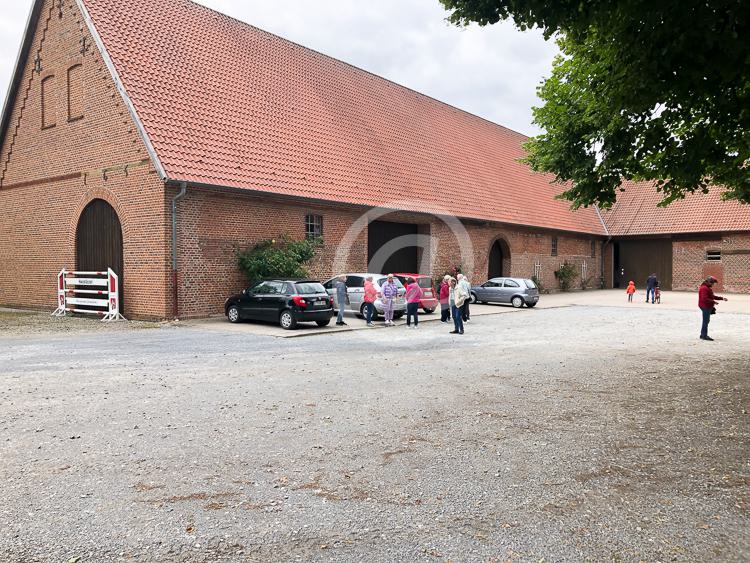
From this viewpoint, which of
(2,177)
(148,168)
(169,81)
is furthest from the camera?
(2,177)

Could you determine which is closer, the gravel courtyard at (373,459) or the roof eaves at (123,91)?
the gravel courtyard at (373,459)

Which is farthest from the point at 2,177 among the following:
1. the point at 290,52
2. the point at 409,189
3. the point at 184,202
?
the point at 409,189

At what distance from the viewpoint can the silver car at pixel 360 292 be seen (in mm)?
18984

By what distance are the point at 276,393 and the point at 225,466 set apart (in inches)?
111

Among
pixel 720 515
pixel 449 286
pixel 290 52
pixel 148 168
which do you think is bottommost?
pixel 720 515

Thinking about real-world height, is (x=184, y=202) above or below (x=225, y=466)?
above

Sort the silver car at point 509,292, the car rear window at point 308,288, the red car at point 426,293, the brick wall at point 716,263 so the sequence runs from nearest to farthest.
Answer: the car rear window at point 308,288, the red car at point 426,293, the silver car at point 509,292, the brick wall at point 716,263

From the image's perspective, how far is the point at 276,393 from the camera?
7.88 metres

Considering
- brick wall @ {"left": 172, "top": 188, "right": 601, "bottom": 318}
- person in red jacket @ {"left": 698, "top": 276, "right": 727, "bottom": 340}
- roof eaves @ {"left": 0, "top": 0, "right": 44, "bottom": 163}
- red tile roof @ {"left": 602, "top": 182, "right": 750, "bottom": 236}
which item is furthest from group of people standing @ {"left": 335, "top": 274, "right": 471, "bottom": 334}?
red tile roof @ {"left": 602, "top": 182, "right": 750, "bottom": 236}

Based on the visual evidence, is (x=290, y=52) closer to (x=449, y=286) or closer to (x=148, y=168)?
(x=148, y=168)

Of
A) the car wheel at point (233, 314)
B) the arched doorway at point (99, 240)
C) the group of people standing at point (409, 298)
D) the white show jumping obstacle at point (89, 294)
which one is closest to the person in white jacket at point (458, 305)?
the group of people standing at point (409, 298)

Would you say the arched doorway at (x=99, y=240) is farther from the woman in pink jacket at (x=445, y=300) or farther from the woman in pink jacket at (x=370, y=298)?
the woman in pink jacket at (x=445, y=300)

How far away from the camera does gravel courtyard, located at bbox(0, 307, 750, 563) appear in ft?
12.4

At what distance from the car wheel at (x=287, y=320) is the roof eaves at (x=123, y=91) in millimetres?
4881
